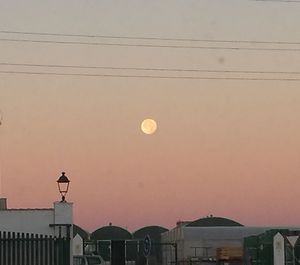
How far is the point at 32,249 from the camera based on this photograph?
2455 centimetres

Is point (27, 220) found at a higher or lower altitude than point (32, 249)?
higher

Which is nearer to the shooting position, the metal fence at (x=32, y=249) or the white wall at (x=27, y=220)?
the metal fence at (x=32, y=249)

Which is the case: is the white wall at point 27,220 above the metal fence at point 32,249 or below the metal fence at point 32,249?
above

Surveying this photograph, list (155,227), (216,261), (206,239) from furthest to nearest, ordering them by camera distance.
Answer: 1. (155,227)
2. (206,239)
3. (216,261)

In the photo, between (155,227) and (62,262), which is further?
(155,227)

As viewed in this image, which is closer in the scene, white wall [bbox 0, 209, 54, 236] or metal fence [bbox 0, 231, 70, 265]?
metal fence [bbox 0, 231, 70, 265]

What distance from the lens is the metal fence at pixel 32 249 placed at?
24234mm

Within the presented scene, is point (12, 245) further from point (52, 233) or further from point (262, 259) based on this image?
point (262, 259)

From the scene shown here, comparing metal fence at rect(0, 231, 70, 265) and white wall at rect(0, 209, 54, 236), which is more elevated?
white wall at rect(0, 209, 54, 236)

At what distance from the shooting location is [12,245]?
24266 mm

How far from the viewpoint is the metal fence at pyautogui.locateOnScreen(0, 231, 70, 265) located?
24234 mm

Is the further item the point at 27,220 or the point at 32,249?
the point at 27,220

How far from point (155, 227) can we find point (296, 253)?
36453 mm

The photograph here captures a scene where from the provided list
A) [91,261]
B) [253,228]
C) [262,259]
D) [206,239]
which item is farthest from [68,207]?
[253,228]
